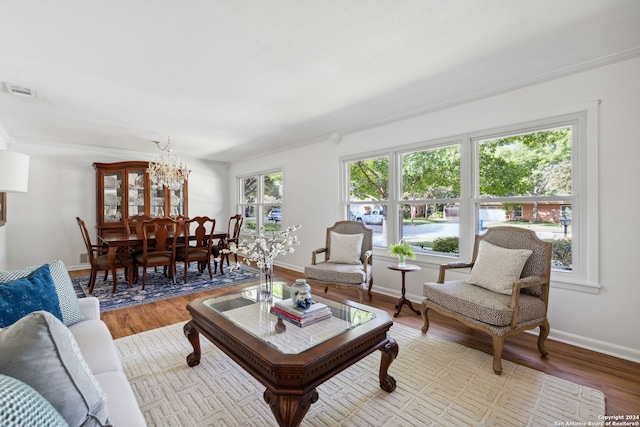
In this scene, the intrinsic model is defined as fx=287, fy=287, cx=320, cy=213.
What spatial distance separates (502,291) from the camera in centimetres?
233

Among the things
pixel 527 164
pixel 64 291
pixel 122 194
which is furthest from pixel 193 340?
pixel 122 194

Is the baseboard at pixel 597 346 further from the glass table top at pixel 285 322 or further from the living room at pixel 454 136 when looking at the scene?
the glass table top at pixel 285 322

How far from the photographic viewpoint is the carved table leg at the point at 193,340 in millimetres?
2096

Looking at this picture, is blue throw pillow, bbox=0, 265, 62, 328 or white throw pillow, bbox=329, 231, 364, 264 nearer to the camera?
blue throw pillow, bbox=0, 265, 62, 328

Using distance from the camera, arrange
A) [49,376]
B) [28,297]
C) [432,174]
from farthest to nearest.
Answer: [432,174]
[28,297]
[49,376]

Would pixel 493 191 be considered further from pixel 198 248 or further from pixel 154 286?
pixel 154 286

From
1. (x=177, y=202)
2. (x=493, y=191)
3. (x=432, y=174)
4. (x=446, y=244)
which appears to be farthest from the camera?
(x=177, y=202)

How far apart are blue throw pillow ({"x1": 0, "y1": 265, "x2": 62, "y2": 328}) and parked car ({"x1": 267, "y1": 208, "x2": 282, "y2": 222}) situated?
14.2ft

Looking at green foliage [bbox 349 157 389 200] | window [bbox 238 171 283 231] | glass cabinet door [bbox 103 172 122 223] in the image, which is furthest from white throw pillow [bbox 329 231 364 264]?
glass cabinet door [bbox 103 172 122 223]

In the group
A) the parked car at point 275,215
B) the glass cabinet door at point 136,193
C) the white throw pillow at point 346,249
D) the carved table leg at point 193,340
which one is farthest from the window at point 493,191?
the glass cabinet door at point 136,193

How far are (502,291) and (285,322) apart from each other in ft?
5.82

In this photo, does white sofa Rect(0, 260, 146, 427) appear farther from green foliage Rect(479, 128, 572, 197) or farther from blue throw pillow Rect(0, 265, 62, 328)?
green foliage Rect(479, 128, 572, 197)

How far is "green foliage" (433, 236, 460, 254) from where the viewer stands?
11.0ft

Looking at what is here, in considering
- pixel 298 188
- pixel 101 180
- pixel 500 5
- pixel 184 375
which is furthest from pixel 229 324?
pixel 101 180
